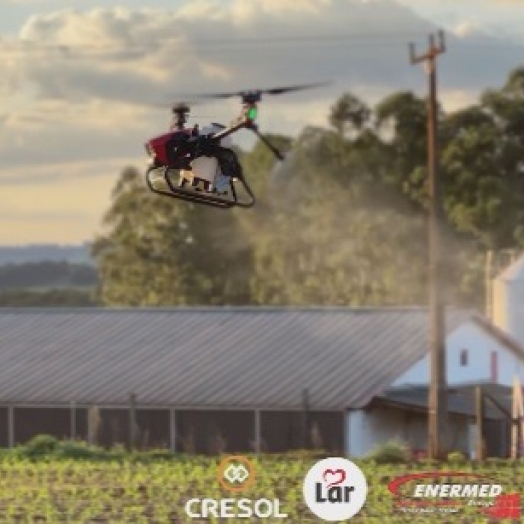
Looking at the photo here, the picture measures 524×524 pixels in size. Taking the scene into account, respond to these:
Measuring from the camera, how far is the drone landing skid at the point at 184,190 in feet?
39.0

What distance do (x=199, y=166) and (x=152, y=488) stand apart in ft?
11.3

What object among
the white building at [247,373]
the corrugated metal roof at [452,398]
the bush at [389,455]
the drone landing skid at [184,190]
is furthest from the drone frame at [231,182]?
the corrugated metal roof at [452,398]

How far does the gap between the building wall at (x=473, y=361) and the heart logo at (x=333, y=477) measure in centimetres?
1987

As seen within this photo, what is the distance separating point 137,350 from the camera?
100 feet

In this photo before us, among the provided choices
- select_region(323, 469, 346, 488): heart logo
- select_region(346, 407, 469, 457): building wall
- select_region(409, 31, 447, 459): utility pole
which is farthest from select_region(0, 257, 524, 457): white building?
select_region(323, 469, 346, 488): heart logo

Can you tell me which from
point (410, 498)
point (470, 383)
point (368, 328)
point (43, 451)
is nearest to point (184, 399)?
point (368, 328)

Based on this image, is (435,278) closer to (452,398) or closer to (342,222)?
(452,398)

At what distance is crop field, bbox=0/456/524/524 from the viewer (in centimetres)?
1295

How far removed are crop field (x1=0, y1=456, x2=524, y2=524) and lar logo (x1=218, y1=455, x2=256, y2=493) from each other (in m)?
0.07

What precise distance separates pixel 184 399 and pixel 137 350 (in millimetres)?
1100

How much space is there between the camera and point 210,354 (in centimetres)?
3150

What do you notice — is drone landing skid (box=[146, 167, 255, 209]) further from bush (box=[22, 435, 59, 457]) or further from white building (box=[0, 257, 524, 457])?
white building (box=[0, 257, 524, 457])

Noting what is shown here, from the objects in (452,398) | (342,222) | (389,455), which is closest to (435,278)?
(389,455)

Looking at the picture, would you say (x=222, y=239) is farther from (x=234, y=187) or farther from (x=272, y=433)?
(x=234, y=187)
